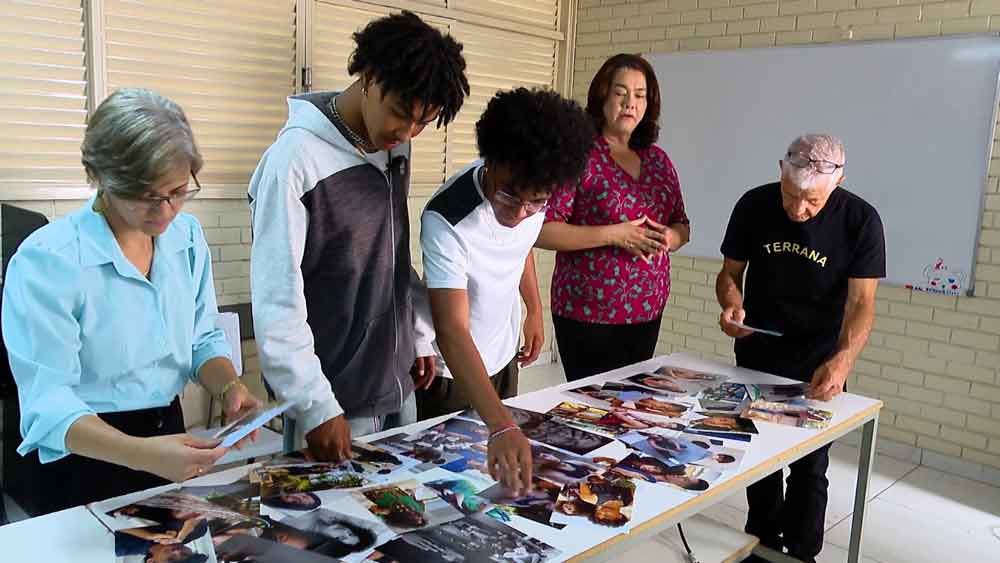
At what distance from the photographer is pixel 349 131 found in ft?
4.84

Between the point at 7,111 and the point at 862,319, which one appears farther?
the point at 7,111

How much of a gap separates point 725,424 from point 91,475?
139 centimetres

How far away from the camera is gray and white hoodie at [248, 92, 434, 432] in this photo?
1373 mm

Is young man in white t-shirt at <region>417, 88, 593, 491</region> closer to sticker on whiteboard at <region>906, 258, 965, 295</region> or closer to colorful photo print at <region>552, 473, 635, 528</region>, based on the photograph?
colorful photo print at <region>552, 473, 635, 528</region>

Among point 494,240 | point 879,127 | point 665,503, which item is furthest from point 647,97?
point 879,127

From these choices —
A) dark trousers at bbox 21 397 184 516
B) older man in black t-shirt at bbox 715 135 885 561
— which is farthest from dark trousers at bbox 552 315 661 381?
dark trousers at bbox 21 397 184 516

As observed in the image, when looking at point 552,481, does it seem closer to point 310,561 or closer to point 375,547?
point 375,547

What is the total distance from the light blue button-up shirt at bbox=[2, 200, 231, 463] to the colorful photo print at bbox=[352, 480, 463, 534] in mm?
426

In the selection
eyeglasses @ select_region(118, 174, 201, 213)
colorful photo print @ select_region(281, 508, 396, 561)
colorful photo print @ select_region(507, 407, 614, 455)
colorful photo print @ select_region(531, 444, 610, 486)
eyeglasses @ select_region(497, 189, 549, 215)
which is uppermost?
eyeglasses @ select_region(497, 189, 549, 215)

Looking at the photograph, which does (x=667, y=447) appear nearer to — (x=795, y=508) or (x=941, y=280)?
(x=795, y=508)

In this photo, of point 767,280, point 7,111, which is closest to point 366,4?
point 7,111

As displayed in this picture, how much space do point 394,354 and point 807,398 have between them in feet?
3.92

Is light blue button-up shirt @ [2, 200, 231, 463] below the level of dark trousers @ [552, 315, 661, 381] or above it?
above

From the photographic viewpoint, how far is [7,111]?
117 inches
